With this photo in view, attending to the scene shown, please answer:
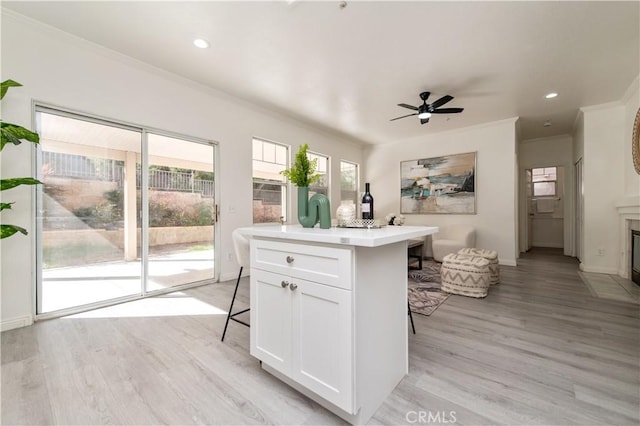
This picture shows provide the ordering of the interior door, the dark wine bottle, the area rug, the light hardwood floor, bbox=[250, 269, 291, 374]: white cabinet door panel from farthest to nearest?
1. the interior door
2. the area rug
3. the dark wine bottle
4. bbox=[250, 269, 291, 374]: white cabinet door panel
5. the light hardwood floor

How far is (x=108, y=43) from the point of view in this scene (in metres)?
2.71

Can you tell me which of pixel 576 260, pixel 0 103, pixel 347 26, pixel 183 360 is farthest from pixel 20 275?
pixel 576 260

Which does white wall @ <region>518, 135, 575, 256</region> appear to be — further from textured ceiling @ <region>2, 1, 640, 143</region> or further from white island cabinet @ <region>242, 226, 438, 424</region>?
white island cabinet @ <region>242, 226, 438, 424</region>

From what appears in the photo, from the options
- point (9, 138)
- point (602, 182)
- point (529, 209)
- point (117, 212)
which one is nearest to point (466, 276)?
point (602, 182)

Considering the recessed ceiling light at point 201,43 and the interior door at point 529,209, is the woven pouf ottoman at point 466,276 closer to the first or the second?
the recessed ceiling light at point 201,43

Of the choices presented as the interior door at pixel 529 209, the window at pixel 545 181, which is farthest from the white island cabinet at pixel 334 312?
the window at pixel 545 181

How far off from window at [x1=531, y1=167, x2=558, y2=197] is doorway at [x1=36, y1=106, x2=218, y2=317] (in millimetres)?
8441

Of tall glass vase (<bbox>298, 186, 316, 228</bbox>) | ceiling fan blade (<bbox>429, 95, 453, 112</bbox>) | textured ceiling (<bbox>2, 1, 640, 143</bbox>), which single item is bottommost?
tall glass vase (<bbox>298, 186, 316, 228</bbox>)

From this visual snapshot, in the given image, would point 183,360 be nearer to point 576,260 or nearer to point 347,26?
point 347,26

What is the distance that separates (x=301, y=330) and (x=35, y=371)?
1.84 meters

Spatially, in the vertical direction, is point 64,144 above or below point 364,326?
above

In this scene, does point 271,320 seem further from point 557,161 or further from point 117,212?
point 557,161

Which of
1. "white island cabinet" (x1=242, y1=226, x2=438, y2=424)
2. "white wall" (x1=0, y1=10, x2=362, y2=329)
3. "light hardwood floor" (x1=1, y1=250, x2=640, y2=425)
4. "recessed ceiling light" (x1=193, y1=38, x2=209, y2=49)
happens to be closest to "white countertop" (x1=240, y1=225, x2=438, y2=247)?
"white island cabinet" (x1=242, y1=226, x2=438, y2=424)

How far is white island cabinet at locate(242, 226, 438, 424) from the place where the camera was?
1.16m
